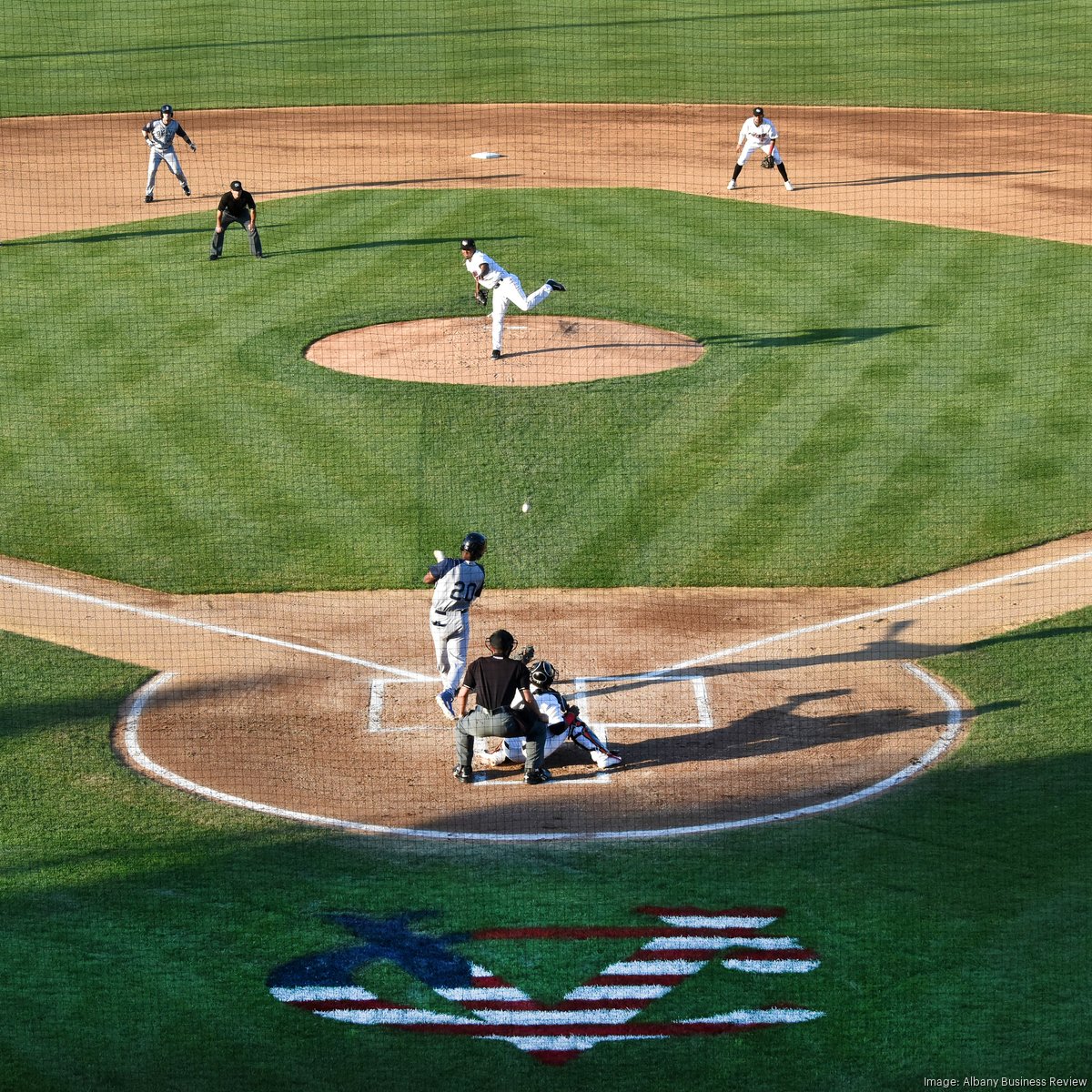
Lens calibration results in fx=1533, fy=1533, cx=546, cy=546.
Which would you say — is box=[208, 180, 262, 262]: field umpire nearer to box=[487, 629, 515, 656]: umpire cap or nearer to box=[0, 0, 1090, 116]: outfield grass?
box=[0, 0, 1090, 116]: outfield grass

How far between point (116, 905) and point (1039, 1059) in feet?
16.6

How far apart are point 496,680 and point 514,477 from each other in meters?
6.46

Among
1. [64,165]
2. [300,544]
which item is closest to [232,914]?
[300,544]

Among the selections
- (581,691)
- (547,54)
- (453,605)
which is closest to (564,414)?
(581,691)

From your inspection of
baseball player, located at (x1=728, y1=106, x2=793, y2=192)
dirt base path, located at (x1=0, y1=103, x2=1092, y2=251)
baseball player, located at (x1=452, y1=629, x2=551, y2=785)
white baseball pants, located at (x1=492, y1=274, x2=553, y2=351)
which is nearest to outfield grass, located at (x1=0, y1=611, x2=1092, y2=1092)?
baseball player, located at (x1=452, y1=629, x2=551, y2=785)

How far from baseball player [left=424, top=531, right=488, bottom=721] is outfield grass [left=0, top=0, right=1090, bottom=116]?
25.5m

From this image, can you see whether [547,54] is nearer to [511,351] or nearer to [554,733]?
[511,351]

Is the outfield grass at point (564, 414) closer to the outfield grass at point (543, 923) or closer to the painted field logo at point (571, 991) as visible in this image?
the outfield grass at point (543, 923)

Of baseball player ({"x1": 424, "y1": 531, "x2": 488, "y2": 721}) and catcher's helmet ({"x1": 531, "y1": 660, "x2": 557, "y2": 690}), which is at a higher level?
baseball player ({"x1": 424, "y1": 531, "x2": 488, "y2": 721})

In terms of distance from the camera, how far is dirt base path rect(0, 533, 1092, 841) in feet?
33.8

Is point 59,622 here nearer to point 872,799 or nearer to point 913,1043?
point 872,799

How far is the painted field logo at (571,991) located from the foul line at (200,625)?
3.95 m

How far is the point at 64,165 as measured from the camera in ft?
97.3

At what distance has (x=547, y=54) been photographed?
126 ft
